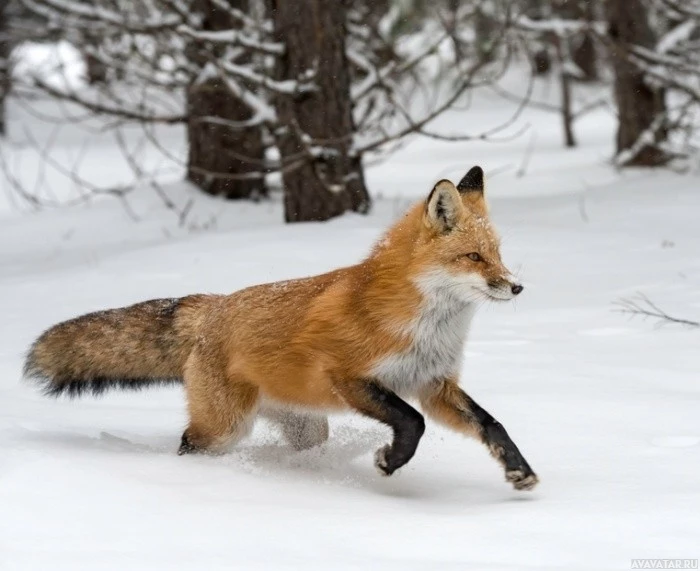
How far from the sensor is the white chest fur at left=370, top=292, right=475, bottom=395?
4.49 m

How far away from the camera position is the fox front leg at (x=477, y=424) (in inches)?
168

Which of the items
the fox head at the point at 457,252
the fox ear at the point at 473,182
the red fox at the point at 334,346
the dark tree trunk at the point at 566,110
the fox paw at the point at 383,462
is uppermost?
the fox ear at the point at 473,182

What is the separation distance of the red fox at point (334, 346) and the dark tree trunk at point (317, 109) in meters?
5.14

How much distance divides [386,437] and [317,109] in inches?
224

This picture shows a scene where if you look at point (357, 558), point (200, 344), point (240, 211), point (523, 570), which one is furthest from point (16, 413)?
point (240, 211)

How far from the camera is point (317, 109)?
1032cm

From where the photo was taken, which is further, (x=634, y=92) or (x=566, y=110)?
(x=566, y=110)

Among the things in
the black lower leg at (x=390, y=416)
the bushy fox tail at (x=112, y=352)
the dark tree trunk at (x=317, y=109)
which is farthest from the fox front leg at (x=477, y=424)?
→ the dark tree trunk at (x=317, y=109)

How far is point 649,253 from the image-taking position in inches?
362

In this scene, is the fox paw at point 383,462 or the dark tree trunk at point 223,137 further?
the dark tree trunk at point 223,137

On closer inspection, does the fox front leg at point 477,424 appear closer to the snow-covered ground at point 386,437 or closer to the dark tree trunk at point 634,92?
the snow-covered ground at point 386,437

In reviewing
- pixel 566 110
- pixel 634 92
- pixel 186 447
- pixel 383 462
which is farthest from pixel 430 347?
pixel 566 110

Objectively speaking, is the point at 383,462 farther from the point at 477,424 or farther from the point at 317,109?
the point at 317,109

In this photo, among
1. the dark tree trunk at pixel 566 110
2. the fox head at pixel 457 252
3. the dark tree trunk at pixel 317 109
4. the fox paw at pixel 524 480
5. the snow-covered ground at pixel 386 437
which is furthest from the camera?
the dark tree trunk at pixel 566 110
